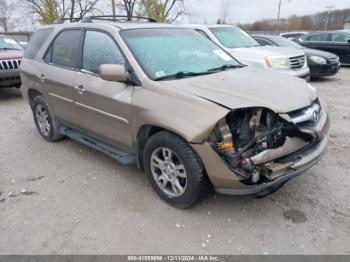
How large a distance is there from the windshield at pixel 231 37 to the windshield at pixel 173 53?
14.5 ft

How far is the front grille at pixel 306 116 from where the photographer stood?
9.27 feet

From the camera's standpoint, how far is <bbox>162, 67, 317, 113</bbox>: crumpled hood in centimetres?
273

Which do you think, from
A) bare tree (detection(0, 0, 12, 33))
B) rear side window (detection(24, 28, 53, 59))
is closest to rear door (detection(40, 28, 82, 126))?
rear side window (detection(24, 28, 53, 59))

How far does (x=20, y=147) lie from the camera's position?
4965mm

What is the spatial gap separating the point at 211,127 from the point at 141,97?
0.89 metres

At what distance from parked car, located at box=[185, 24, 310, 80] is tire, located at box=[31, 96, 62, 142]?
3.81 metres

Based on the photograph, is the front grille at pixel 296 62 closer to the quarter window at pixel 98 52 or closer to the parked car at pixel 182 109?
the parked car at pixel 182 109

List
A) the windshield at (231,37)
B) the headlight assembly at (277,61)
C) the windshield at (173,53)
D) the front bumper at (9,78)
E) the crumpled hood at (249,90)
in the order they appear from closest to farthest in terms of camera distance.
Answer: the crumpled hood at (249,90)
the windshield at (173,53)
the headlight assembly at (277,61)
the front bumper at (9,78)
the windshield at (231,37)

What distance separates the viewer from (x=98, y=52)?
372cm

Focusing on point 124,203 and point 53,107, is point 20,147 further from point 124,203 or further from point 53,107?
point 124,203

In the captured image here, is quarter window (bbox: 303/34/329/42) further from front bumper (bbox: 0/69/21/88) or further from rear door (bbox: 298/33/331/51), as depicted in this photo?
front bumper (bbox: 0/69/21/88)

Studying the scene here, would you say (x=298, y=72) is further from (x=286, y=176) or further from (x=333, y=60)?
(x=286, y=176)

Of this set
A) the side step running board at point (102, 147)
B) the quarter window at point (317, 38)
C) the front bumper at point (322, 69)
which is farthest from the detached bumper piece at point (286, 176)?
the quarter window at point (317, 38)

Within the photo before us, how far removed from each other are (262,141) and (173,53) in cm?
151
